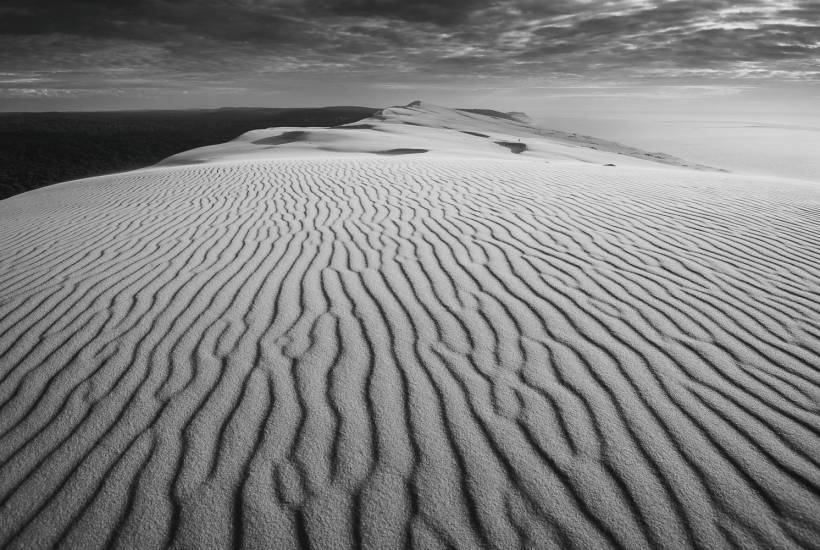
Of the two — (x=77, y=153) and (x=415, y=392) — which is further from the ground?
(x=415, y=392)

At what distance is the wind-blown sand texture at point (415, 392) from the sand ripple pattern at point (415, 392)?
0.01 meters

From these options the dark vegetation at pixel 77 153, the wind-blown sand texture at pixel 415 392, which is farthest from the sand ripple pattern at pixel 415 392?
the dark vegetation at pixel 77 153

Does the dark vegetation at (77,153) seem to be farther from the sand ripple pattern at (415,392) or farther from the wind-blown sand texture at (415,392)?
the wind-blown sand texture at (415,392)

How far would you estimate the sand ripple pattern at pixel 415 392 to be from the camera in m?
1.83

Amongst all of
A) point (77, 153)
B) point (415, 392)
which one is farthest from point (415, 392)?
point (77, 153)

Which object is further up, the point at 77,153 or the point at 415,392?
the point at 415,392

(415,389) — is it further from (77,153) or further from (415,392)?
(77,153)

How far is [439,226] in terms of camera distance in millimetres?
5629

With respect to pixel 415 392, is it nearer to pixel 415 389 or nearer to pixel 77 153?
pixel 415 389

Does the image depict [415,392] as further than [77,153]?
No

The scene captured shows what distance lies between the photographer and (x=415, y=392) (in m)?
2.52

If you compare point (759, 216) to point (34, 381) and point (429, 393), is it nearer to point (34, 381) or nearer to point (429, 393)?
point (429, 393)

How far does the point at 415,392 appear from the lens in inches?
99.1

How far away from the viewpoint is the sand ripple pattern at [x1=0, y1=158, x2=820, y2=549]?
183cm
